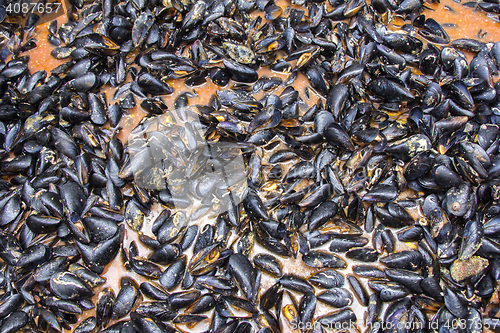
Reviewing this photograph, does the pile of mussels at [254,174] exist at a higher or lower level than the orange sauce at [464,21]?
lower

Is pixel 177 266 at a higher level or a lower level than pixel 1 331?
higher

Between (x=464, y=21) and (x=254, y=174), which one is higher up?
A: (x=464, y=21)

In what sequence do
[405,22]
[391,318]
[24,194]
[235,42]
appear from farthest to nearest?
1. [405,22]
2. [235,42]
3. [24,194]
4. [391,318]

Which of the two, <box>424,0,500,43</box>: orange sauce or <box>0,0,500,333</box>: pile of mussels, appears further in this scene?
<box>424,0,500,43</box>: orange sauce

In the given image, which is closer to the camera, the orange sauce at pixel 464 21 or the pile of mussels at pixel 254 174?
the pile of mussels at pixel 254 174

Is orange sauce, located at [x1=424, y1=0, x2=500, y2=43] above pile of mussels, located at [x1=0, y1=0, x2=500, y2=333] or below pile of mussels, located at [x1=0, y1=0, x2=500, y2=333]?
above

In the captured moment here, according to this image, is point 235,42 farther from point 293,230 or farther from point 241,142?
point 293,230

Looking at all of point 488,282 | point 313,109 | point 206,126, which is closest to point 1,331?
point 206,126

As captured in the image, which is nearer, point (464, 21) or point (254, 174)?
point (254, 174)
